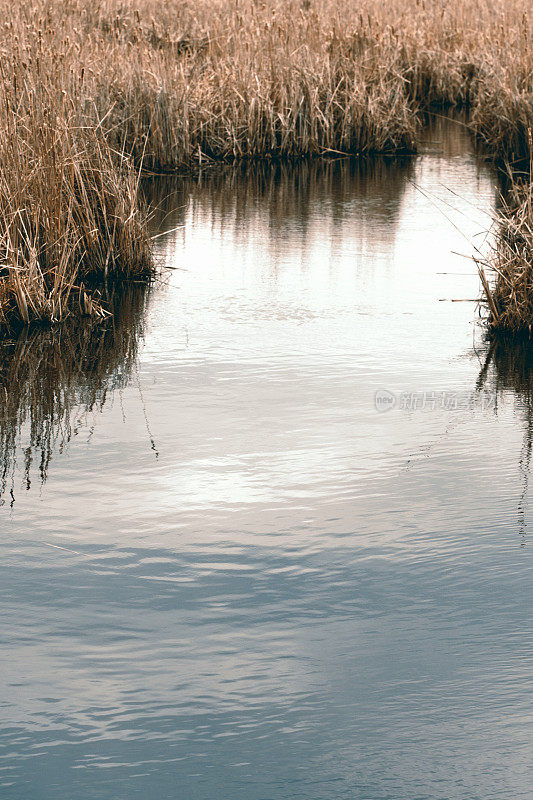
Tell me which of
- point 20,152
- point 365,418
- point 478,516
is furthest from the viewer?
point 20,152

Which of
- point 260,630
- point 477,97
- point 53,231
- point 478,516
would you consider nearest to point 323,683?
point 260,630

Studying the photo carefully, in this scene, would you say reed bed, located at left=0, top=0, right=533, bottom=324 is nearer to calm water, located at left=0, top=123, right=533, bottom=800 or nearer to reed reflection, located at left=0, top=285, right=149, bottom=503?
reed reflection, located at left=0, top=285, right=149, bottom=503

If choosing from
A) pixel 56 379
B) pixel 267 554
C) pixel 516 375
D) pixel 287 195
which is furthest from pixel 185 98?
pixel 267 554

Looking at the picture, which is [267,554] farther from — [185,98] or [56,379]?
[185,98]

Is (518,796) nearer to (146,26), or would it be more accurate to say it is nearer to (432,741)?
(432,741)

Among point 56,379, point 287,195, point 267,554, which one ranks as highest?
point 287,195

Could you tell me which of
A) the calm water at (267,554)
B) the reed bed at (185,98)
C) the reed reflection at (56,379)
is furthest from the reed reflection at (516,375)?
the reed reflection at (56,379)

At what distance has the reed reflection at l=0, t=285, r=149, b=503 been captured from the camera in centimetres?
401

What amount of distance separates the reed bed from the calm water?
44cm

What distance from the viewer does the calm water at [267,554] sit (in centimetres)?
240

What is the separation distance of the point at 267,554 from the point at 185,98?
24.1 feet

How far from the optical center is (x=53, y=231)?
5.85 meters

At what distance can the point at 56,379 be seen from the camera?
4.83 m

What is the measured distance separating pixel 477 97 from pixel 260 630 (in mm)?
10269
